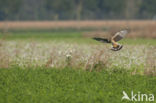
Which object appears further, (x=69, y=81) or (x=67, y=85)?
(x=69, y=81)

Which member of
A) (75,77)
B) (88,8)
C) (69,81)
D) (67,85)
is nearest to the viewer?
(67,85)

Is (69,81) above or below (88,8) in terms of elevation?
below

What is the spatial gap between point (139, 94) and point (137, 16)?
81.7m

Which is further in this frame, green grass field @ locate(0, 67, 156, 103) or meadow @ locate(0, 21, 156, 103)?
meadow @ locate(0, 21, 156, 103)

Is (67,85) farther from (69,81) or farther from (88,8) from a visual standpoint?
(88,8)

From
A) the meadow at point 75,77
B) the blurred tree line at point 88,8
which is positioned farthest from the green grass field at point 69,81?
the blurred tree line at point 88,8

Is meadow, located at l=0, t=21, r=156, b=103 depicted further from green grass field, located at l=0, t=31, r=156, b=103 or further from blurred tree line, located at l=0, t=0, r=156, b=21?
blurred tree line, located at l=0, t=0, r=156, b=21

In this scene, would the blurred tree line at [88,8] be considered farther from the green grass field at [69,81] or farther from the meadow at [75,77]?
the green grass field at [69,81]

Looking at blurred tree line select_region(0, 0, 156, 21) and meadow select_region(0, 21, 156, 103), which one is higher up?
blurred tree line select_region(0, 0, 156, 21)

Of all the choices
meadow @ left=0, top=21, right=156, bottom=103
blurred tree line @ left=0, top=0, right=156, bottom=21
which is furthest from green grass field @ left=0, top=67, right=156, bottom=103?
blurred tree line @ left=0, top=0, right=156, bottom=21

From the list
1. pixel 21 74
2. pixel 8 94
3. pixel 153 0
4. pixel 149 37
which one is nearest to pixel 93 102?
pixel 8 94

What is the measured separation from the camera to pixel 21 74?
33.6 feet

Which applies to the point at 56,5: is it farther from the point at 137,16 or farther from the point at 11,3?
the point at 137,16

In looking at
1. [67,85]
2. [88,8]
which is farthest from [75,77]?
[88,8]
